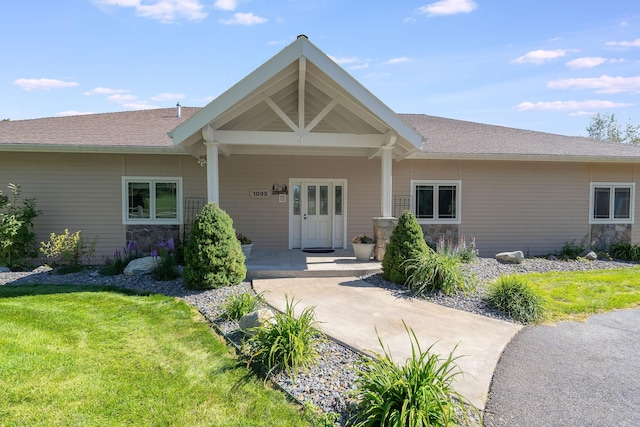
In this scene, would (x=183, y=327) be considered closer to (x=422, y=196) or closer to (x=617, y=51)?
(x=422, y=196)

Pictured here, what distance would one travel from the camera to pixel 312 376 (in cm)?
333

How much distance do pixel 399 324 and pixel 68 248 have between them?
7.74 metres

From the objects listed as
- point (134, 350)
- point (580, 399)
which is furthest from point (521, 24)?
point (134, 350)

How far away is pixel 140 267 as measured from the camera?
7.34m

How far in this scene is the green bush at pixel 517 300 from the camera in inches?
202

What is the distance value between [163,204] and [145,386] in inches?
270

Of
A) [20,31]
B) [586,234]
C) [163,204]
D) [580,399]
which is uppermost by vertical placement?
[20,31]

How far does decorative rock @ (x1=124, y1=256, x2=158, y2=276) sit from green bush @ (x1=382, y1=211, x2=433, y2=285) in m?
4.67

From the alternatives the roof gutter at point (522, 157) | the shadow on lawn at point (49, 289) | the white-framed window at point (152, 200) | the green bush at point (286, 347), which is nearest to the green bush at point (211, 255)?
the shadow on lawn at point (49, 289)

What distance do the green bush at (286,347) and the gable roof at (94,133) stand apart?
20.9 feet

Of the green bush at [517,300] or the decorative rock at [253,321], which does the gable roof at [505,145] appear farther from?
the decorative rock at [253,321]

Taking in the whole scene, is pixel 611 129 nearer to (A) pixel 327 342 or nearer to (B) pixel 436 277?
(B) pixel 436 277

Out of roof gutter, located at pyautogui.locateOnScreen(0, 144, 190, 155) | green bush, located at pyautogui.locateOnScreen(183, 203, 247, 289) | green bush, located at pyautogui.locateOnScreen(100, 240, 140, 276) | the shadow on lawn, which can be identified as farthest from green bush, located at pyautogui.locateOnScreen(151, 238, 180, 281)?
roof gutter, located at pyautogui.locateOnScreen(0, 144, 190, 155)

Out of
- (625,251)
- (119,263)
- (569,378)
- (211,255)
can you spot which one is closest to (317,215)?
(211,255)
